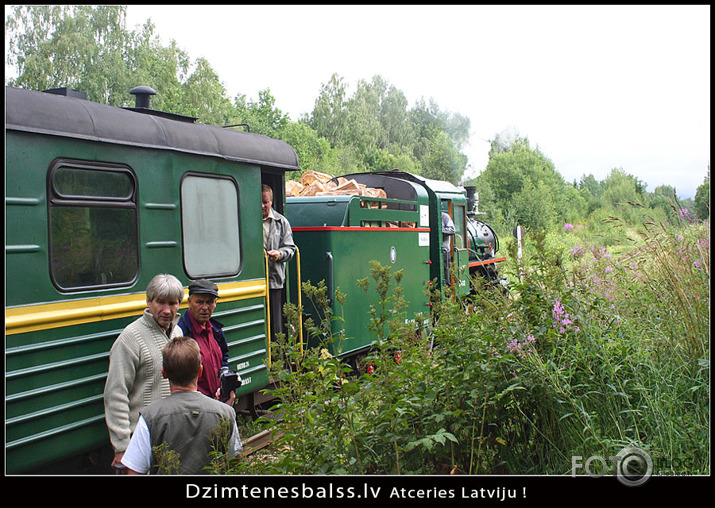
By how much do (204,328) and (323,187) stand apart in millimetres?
4456

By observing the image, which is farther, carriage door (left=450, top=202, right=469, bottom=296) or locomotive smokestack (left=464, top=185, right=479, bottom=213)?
locomotive smokestack (left=464, top=185, right=479, bottom=213)

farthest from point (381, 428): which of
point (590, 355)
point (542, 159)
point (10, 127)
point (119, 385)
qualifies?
point (542, 159)

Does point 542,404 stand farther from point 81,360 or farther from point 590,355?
point 81,360

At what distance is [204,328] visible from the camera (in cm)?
414

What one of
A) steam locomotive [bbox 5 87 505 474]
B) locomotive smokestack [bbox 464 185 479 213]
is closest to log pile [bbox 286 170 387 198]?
steam locomotive [bbox 5 87 505 474]

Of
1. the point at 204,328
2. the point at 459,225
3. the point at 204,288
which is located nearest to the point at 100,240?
the point at 204,288

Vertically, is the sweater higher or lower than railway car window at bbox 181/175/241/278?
lower

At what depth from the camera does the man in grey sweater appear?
11.6 feet

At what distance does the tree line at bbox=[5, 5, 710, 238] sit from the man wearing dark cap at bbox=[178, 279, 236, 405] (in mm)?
3250

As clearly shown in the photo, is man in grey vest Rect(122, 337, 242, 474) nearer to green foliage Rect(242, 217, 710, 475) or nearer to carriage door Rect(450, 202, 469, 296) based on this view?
green foliage Rect(242, 217, 710, 475)

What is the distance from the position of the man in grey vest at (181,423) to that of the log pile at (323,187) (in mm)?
5286

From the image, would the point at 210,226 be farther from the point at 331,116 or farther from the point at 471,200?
the point at 331,116

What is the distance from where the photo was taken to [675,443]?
3373mm

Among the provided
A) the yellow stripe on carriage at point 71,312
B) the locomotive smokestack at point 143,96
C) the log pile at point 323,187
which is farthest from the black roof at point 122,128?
the log pile at point 323,187
